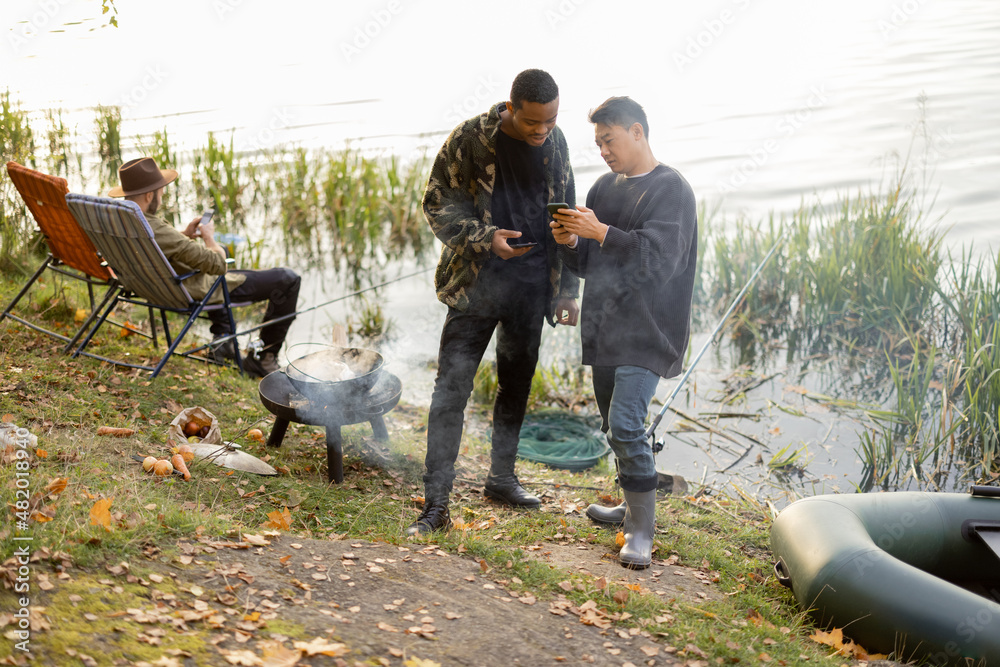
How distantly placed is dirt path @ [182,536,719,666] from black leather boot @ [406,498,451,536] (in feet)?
0.63

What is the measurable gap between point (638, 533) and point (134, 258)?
3683 mm

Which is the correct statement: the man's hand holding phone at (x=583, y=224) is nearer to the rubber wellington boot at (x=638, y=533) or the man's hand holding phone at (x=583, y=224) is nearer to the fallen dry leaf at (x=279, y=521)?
the rubber wellington boot at (x=638, y=533)

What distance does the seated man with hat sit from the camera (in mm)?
5527

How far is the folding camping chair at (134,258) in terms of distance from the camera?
5.21 meters

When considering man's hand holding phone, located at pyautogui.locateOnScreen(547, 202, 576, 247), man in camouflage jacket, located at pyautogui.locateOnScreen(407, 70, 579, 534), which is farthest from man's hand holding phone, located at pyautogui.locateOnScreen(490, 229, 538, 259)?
man's hand holding phone, located at pyautogui.locateOnScreen(547, 202, 576, 247)

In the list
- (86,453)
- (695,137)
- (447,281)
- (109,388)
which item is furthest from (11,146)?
(695,137)

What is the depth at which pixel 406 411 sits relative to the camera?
269 inches

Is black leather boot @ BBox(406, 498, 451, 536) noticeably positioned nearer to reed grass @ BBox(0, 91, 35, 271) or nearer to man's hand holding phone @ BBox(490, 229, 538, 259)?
man's hand holding phone @ BBox(490, 229, 538, 259)

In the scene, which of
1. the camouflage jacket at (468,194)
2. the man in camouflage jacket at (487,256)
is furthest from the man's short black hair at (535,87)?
the camouflage jacket at (468,194)

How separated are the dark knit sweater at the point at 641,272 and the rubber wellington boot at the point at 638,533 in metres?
0.68

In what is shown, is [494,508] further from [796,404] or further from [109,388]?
[796,404]

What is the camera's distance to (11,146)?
8.58 metres

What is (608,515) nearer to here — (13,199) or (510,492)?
(510,492)

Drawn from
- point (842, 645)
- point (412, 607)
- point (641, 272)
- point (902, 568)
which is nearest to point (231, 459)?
point (412, 607)
